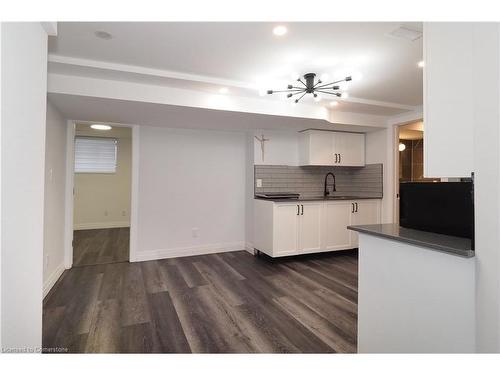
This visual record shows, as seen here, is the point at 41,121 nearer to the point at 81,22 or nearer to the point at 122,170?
the point at 81,22

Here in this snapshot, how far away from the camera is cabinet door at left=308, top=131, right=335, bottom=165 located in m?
4.38

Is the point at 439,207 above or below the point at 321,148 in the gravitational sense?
below

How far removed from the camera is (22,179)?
1.13m

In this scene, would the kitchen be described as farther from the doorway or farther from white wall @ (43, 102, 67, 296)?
the doorway

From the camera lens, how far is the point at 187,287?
3.00m

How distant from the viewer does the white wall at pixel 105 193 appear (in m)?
6.24

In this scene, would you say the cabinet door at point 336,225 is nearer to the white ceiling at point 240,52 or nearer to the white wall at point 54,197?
the white ceiling at point 240,52

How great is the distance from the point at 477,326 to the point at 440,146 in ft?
2.63

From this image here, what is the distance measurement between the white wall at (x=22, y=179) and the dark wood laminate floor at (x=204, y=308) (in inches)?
35.1

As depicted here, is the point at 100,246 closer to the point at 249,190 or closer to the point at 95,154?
the point at 95,154

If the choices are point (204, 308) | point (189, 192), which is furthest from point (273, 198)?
point (204, 308)

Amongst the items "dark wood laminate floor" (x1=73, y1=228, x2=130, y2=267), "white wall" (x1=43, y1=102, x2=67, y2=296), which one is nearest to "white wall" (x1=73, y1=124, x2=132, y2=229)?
"dark wood laminate floor" (x1=73, y1=228, x2=130, y2=267)

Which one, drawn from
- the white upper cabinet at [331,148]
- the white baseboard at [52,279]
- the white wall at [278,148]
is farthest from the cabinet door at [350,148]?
the white baseboard at [52,279]

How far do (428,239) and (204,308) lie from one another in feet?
6.33
